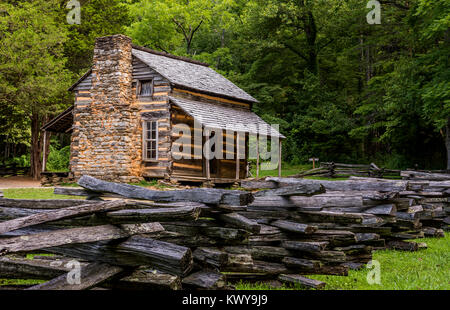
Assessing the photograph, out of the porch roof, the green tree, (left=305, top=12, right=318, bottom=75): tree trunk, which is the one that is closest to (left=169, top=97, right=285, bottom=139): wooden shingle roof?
the porch roof

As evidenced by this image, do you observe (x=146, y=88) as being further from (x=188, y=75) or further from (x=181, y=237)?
(x=181, y=237)

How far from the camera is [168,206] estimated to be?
13.5ft

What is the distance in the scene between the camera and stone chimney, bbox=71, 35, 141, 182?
61.4 ft

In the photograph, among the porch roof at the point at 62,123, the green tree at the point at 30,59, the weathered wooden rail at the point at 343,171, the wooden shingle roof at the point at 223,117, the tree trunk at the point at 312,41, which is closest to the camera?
the wooden shingle roof at the point at 223,117

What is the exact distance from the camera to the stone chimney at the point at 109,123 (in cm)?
1872

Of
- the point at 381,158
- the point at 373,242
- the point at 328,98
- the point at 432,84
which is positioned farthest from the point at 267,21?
the point at 373,242

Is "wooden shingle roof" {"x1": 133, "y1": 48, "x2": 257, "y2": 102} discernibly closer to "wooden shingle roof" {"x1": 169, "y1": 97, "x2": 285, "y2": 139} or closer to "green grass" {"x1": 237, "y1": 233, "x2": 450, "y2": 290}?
"wooden shingle roof" {"x1": 169, "y1": 97, "x2": 285, "y2": 139}

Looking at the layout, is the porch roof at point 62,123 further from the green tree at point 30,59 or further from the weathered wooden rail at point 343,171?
the weathered wooden rail at point 343,171

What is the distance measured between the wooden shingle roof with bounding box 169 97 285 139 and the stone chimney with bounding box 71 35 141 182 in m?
2.51

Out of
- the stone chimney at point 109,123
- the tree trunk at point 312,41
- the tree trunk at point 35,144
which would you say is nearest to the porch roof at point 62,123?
the stone chimney at point 109,123

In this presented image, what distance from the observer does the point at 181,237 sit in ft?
14.3

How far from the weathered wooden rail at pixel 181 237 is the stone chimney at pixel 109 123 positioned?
1381 cm
